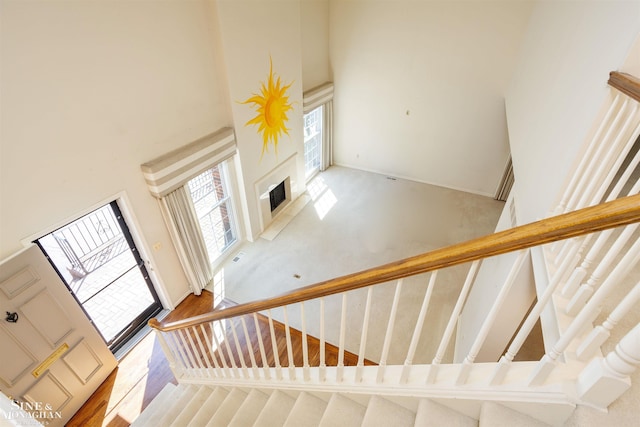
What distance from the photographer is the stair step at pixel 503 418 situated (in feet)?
3.59

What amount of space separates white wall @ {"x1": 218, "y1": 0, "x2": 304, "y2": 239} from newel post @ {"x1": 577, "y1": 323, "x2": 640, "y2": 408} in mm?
4387

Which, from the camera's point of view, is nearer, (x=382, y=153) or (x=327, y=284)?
(x=327, y=284)

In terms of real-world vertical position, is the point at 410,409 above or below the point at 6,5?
below

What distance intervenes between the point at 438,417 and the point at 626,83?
68.6 inches

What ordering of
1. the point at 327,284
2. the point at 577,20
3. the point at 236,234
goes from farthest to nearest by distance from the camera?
the point at 236,234 → the point at 577,20 → the point at 327,284

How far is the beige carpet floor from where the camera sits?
418 cm

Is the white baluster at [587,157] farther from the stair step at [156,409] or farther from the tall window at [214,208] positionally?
the tall window at [214,208]

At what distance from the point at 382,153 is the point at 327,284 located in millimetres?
6739

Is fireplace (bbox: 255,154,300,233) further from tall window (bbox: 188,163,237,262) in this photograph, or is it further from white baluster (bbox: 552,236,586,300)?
white baluster (bbox: 552,236,586,300)

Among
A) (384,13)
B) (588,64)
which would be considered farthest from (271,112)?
(588,64)

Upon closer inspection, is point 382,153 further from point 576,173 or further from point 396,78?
point 576,173

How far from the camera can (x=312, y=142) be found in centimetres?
750

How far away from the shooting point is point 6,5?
83.4 inches

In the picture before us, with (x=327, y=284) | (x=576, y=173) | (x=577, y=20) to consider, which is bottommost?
(x=327, y=284)
